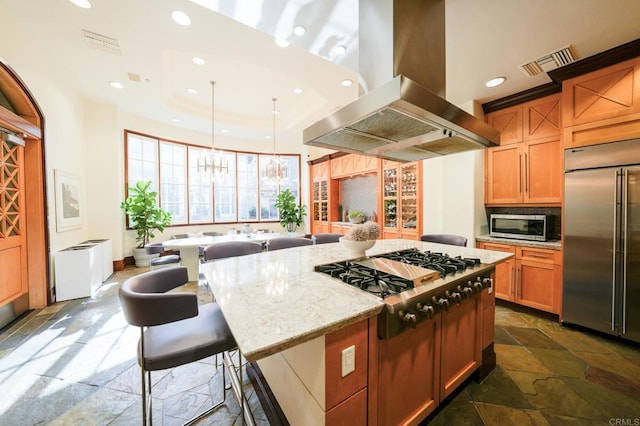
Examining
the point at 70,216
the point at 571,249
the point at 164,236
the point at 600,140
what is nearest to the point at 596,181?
the point at 600,140

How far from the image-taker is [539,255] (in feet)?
9.07

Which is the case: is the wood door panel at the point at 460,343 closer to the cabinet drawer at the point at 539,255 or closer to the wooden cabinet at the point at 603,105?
the cabinet drawer at the point at 539,255

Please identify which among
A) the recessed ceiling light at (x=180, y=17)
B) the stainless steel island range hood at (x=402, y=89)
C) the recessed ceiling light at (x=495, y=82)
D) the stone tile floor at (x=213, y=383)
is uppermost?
the recessed ceiling light at (x=180, y=17)

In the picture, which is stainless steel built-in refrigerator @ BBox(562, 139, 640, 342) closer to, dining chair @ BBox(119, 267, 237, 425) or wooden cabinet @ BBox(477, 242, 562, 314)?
wooden cabinet @ BBox(477, 242, 562, 314)

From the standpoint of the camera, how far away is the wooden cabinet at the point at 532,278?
2.65 m

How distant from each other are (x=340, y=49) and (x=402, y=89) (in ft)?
4.77

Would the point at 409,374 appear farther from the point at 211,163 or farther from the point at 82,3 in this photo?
the point at 211,163

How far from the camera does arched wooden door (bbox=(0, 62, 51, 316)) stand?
2648 mm

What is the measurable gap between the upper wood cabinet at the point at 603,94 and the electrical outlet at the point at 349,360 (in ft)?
10.5

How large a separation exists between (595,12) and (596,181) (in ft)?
4.69

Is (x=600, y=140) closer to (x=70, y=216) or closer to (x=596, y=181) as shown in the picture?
(x=596, y=181)

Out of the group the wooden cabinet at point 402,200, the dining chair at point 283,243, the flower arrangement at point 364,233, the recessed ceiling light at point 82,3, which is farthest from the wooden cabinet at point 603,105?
the recessed ceiling light at point 82,3

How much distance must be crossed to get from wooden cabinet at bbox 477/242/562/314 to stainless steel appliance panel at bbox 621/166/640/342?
46 centimetres

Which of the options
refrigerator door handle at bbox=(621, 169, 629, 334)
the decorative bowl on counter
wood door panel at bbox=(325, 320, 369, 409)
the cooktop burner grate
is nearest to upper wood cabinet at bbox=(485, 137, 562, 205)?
refrigerator door handle at bbox=(621, 169, 629, 334)
